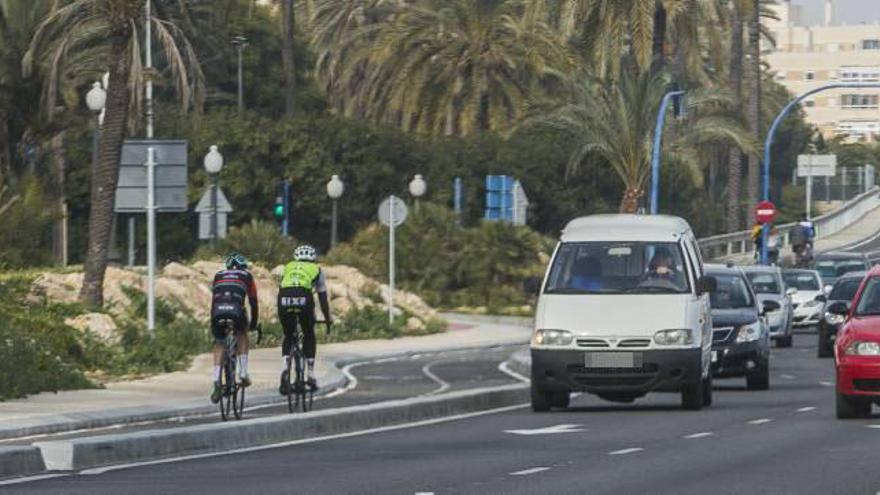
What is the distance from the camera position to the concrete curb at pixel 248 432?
19.2 metres

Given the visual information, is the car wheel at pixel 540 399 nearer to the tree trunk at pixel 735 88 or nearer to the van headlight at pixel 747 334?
the van headlight at pixel 747 334

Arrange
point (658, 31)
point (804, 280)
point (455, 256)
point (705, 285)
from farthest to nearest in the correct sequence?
point (658, 31) → point (455, 256) → point (804, 280) → point (705, 285)

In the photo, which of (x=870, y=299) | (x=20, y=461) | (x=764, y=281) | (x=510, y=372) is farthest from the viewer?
(x=764, y=281)

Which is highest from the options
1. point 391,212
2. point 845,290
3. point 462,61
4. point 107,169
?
point 462,61

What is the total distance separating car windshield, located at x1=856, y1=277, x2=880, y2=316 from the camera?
83.8ft

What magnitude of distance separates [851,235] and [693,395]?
9681 centimetres

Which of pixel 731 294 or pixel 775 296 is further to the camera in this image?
pixel 775 296

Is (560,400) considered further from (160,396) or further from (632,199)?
(632,199)

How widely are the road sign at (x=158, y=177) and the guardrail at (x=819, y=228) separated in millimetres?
51208

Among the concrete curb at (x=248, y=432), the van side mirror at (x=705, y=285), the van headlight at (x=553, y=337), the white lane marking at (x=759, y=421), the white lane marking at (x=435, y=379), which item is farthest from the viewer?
the white lane marking at (x=435, y=379)

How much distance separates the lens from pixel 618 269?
26.9m

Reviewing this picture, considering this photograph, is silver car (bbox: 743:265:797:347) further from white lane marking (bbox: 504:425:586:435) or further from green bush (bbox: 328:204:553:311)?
white lane marking (bbox: 504:425:586:435)

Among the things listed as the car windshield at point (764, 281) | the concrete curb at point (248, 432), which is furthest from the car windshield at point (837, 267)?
Answer: the concrete curb at point (248, 432)

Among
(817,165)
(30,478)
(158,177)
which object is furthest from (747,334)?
(817,165)
